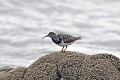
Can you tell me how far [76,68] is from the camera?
41.3ft

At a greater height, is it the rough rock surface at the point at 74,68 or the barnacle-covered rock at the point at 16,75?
the rough rock surface at the point at 74,68

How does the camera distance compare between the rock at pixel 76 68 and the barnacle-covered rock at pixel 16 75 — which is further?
the barnacle-covered rock at pixel 16 75

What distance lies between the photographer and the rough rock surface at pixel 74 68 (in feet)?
40.8

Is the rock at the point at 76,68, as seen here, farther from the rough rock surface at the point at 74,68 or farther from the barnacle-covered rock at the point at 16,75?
the barnacle-covered rock at the point at 16,75

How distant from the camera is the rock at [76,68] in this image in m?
12.4

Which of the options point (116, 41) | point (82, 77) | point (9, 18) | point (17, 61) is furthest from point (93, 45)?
point (82, 77)

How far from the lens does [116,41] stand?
89.9 feet

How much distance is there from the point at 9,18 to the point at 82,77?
2298 centimetres

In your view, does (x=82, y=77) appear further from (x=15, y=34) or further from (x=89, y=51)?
(x=15, y=34)

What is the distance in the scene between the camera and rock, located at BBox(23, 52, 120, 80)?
12.4 m

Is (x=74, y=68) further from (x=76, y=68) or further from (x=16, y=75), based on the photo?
(x=16, y=75)

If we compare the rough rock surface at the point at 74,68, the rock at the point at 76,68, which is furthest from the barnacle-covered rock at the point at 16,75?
the rock at the point at 76,68

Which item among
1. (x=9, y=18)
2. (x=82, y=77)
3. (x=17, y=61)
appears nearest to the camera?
(x=82, y=77)

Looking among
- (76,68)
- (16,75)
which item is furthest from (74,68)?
(16,75)
